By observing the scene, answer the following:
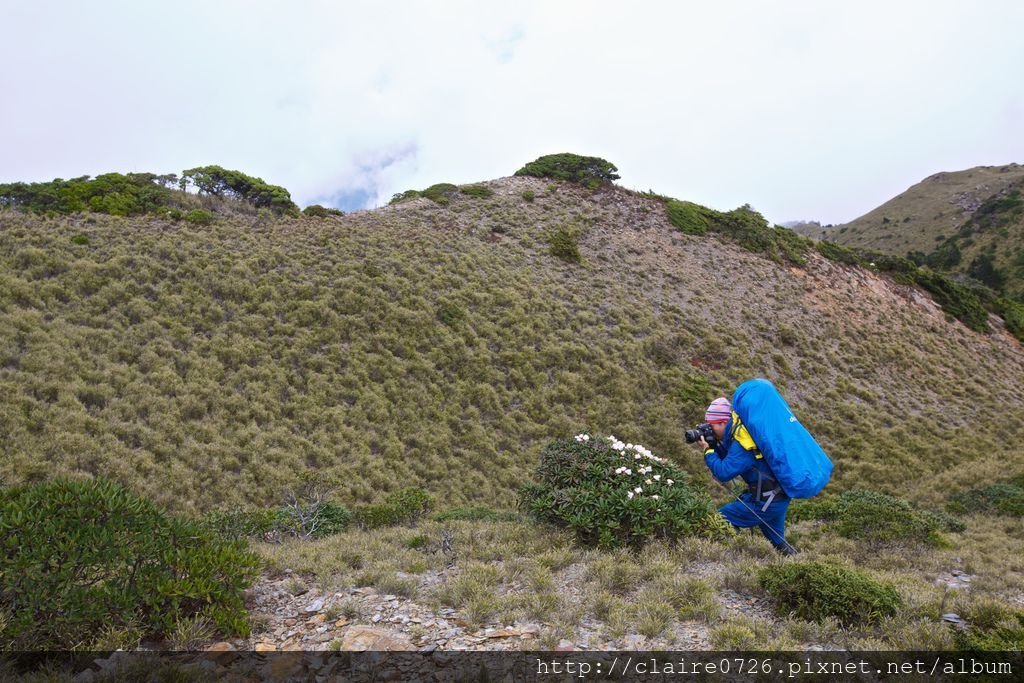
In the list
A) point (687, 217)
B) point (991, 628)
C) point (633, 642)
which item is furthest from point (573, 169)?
point (633, 642)

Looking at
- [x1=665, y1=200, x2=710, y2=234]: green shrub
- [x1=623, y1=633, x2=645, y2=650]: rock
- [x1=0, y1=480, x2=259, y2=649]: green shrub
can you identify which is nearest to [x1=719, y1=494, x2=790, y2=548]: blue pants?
[x1=623, y1=633, x2=645, y2=650]: rock

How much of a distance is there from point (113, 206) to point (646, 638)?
2261 cm

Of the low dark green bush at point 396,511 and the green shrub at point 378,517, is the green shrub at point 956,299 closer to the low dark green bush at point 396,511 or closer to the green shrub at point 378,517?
the low dark green bush at point 396,511

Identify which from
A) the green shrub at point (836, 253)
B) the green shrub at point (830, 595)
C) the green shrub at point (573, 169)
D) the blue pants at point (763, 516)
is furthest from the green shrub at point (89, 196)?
the green shrub at point (836, 253)

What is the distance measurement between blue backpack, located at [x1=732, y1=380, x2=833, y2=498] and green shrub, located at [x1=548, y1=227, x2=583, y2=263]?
800 inches

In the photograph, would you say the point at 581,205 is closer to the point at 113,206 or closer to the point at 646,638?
the point at 113,206

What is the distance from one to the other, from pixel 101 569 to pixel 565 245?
2385 centimetres

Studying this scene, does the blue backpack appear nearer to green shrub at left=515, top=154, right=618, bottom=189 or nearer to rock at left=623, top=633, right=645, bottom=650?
rock at left=623, top=633, right=645, bottom=650

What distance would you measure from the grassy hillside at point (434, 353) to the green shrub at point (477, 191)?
1.36 ft

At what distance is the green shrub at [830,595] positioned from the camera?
4.67m

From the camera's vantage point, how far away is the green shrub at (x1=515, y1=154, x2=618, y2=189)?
34250 mm

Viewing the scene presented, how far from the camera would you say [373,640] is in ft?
14.0

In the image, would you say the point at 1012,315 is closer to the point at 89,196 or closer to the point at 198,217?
the point at 198,217

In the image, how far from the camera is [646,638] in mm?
4363
